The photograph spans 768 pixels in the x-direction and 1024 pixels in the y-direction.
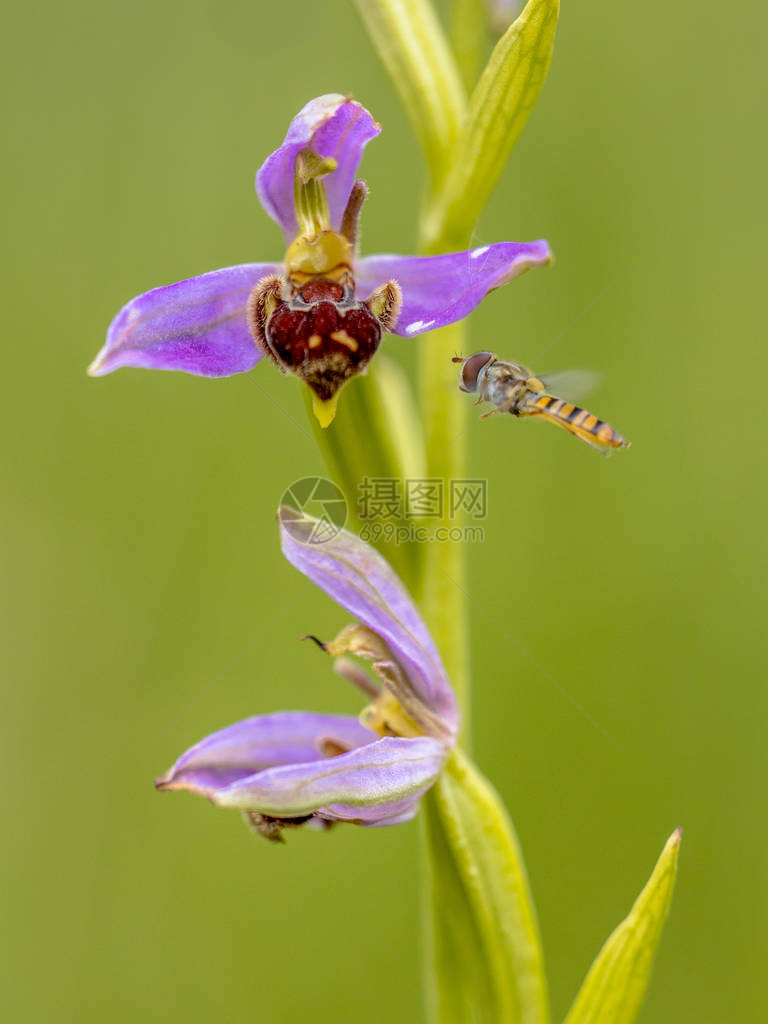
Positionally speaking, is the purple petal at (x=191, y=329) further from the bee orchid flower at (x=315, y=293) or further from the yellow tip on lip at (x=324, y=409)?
the yellow tip on lip at (x=324, y=409)

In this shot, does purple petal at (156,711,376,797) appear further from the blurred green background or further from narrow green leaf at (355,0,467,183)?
the blurred green background

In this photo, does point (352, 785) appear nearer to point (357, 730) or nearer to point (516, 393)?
point (357, 730)

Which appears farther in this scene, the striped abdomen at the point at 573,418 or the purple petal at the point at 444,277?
the striped abdomen at the point at 573,418

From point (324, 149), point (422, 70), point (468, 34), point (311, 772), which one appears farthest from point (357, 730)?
point (468, 34)

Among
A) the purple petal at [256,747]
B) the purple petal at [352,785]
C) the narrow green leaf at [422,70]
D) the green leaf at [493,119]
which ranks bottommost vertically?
the purple petal at [352,785]

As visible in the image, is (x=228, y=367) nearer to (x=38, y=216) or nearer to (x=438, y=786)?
(x=438, y=786)

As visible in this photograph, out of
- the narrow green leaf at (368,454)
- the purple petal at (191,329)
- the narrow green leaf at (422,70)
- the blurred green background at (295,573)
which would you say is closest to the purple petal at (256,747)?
the narrow green leaf at (368,454)

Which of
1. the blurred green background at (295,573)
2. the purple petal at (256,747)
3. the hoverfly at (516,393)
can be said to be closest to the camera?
the purple petal at (256,747)

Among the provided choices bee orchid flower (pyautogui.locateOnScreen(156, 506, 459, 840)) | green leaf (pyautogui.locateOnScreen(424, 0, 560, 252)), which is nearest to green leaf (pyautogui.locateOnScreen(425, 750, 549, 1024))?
bee orchid flower (pyautogui.locateOnScreen(156, 506, 459, 840))
